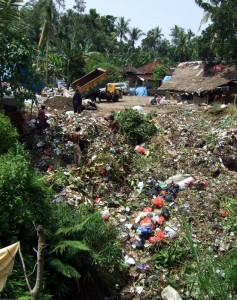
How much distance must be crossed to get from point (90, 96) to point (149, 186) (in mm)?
10869

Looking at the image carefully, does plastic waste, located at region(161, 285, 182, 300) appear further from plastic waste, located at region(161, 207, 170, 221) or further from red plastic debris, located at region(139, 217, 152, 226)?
plastic waste, located at region(161, 207, 170, 221)

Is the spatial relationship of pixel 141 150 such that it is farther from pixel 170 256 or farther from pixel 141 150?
pixel 170 256

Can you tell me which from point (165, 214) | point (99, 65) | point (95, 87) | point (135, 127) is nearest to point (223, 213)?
point (165, 214)

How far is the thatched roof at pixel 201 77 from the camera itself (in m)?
18.8

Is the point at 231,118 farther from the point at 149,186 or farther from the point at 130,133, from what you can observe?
the point at 149,186

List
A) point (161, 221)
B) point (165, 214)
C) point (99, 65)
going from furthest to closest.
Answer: point (99, 65) < point (165, 214) < point (161, 221)

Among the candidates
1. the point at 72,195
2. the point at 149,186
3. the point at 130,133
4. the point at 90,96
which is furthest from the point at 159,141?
the point at 90,96

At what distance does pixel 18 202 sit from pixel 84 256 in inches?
52.8

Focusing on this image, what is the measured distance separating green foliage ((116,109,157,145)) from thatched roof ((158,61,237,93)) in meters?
8.51

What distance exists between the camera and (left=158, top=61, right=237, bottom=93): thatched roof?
18766mm

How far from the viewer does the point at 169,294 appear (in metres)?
5.86

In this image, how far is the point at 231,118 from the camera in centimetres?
1184

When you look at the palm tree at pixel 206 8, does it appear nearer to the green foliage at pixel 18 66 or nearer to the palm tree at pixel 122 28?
the green foliage at pixel 18 66

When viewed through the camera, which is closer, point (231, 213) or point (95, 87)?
point (231, 213)
